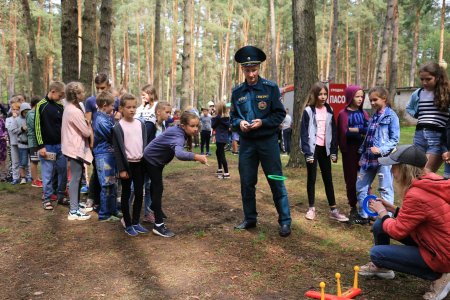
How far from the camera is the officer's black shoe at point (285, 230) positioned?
486 centimetres

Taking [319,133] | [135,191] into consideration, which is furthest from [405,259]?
[135,191]

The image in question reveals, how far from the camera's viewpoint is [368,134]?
511cm

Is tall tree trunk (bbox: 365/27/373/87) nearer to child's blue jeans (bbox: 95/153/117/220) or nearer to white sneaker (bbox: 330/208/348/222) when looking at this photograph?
white sneaker (bbox: 330/208/348/222)

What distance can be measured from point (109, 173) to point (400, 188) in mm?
3914

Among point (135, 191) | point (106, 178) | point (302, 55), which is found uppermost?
point (302, 55)

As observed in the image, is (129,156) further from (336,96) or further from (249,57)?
(336,96)

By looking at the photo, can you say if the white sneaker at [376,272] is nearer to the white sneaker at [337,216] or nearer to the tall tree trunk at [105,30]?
the white sneaker at [337,216]

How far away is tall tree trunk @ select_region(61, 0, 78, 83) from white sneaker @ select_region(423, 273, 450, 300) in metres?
7.56

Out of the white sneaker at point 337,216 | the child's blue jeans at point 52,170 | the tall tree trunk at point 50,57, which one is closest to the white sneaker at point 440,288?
the white sneaker at point 337,216

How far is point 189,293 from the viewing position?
11.1ft

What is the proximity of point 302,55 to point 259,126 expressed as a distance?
511 cm

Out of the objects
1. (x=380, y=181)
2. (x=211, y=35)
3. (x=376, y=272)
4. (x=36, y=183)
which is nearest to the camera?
(x=376, y=272)

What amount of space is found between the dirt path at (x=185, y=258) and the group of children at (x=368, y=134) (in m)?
0.60

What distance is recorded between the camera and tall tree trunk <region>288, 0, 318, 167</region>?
9.08 meters
